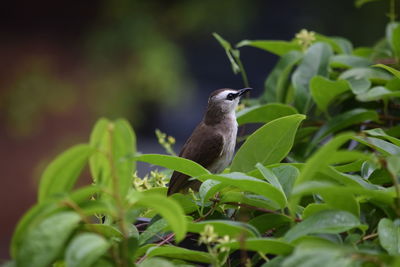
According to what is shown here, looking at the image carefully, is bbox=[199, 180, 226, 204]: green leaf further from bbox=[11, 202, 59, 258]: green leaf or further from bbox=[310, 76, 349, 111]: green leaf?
bbox=[310, 76, 349, 111]: green leaf

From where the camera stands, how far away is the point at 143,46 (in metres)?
6.52

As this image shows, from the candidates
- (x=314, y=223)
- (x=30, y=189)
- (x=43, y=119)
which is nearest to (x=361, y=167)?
(x=314, y=223)

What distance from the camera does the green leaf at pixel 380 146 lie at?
3.67ft

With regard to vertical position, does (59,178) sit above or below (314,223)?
above

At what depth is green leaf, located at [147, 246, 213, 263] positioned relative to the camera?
0.97m

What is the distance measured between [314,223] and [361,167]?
0.34 meters

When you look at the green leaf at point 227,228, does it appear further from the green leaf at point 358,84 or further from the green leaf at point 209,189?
the green leaf at point 358,84

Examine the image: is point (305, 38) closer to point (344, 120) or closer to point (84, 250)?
point (344, 120)

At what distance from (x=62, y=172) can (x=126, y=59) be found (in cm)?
581

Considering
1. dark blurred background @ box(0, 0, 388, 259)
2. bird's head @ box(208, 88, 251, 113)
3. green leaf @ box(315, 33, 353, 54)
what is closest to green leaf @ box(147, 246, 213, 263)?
green leaf @ box(315, 33, 353, 54)

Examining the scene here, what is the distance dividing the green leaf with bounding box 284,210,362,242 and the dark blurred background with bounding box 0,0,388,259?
5.11m

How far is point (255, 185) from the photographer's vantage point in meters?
1.02

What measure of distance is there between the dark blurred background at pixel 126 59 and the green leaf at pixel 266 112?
4348 mm

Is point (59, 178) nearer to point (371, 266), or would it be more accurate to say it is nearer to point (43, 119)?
point (371, 266)
